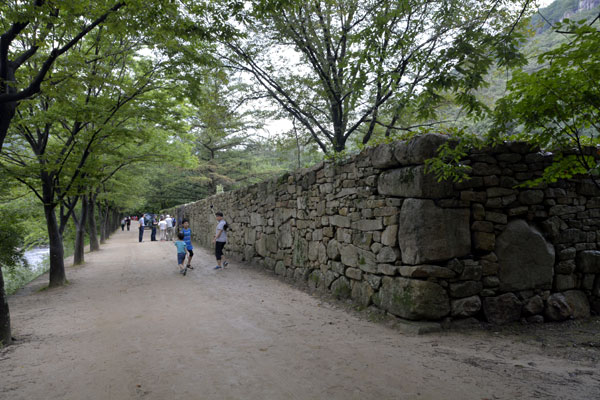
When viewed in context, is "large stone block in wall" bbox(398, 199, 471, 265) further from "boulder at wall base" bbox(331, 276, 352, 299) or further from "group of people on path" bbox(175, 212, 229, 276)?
"group of people on path" bbox(175, 212, 229, 276)

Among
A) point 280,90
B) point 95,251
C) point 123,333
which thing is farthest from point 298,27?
point 95,251

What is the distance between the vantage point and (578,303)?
16.2ft

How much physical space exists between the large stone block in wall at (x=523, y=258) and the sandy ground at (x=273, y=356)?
61cm

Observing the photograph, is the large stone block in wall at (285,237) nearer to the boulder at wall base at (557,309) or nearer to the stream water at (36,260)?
the boulder at wall base at (557,309)

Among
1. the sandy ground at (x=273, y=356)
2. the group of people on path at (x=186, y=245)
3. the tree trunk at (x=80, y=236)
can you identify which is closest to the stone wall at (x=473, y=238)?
the sandy ground at (x=273, y=356)

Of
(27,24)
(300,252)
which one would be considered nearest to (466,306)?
(300,252)

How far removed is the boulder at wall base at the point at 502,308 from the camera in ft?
15.0

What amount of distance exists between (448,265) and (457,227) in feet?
1.68

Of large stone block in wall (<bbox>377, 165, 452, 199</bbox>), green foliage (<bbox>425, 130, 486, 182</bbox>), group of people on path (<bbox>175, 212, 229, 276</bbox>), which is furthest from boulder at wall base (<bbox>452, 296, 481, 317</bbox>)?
group of people on path (<bbox>175, 212, 229, 276</bbox>)

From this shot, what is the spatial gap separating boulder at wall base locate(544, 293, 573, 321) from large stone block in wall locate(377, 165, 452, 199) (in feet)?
7.10

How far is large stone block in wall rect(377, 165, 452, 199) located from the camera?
4488 mm

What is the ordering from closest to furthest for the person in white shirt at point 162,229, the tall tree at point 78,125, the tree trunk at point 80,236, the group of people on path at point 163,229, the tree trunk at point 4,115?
the tree trunk at point 4,115, the tall tree at point 78,125, the tree trunk at point 80,236, the person in white shirt at point 162,229, the group of people on path at point 163,229

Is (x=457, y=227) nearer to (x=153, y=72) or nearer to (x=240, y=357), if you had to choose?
(x=240, y=357)

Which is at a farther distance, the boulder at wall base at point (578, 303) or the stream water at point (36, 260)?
the stream water at point (36, 260)
